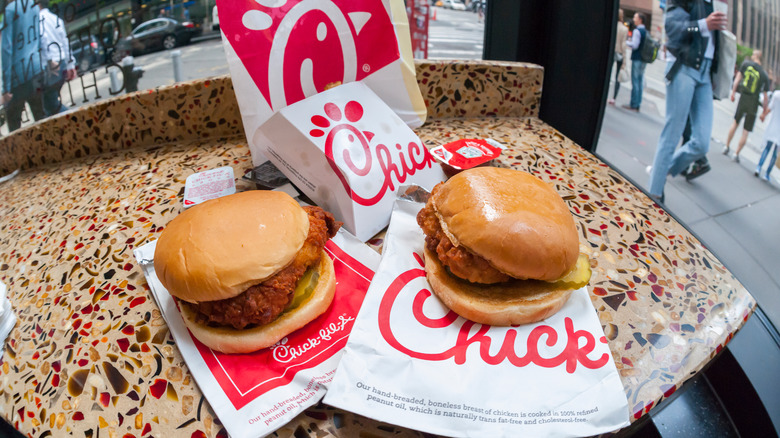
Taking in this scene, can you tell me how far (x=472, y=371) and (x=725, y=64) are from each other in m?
1.65

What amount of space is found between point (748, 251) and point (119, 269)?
224 cm

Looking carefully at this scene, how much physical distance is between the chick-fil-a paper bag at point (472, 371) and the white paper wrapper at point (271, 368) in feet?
0.26

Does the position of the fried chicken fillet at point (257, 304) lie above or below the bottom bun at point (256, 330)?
above

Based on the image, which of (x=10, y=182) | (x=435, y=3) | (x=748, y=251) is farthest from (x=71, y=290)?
(x=748, y=251)

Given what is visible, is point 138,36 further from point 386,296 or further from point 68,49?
point 386,296

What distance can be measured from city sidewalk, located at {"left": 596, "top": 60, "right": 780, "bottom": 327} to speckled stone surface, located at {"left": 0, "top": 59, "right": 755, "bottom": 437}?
0.25 metres

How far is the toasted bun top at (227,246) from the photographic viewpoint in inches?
38.3

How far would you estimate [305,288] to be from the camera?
1.08 metres

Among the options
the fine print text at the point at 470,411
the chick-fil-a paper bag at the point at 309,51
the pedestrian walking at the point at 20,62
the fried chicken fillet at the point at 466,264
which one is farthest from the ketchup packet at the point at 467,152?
the pedestrian walking at the point at 20,62

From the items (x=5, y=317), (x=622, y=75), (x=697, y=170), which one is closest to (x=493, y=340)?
(x=5, y=317)

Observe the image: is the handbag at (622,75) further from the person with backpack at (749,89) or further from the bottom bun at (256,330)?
the bottom bun at (256,330)

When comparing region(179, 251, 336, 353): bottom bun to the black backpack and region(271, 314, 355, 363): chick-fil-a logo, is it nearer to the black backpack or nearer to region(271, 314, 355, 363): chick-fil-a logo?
region(271, 314, 355, 363): chick-fil-a logo

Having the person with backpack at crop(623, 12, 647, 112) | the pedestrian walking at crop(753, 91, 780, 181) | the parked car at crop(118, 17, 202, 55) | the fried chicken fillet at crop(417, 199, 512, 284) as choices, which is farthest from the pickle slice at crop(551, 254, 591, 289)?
the parked car at crop(118, 17, 202, 55)

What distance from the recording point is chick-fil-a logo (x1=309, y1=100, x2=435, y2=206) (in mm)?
1302
